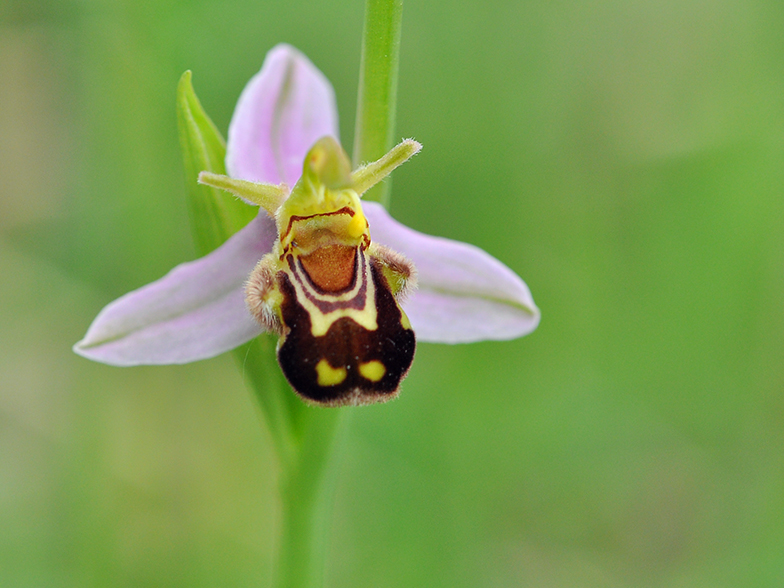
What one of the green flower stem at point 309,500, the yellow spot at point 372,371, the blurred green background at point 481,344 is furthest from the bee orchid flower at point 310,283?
the blurred green background at point 481,344

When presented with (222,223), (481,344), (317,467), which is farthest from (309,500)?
(481,344)

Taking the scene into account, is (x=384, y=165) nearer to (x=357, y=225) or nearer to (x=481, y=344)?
(x=357, y=225)

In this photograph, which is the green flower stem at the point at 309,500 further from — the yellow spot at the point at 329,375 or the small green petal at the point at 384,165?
the small green petal at the point at 384,165

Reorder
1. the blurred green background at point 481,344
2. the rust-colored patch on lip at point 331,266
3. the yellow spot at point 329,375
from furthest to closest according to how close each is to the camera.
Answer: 1. the blurred green background at point 481,344
2. the rust-colored patch on lip at point 331,266
3. the yellow spot at point 329,375

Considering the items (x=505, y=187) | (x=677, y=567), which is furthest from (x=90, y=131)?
(x=677, y=567)

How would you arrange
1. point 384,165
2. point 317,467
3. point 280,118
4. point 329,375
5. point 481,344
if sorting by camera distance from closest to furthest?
point 329,375 → point 384,165 → point 317,467 → point 280,118 → point 481,344

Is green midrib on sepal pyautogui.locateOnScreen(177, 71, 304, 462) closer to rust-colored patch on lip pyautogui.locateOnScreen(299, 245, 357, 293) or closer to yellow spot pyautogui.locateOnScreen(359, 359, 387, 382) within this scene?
rust-colored patch on lip pyautogui.locateOnScreen(299, 245, 357, 293)

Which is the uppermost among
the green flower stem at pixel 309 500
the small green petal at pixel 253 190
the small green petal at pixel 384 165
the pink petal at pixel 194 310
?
the small green petal at pixel 384 165
